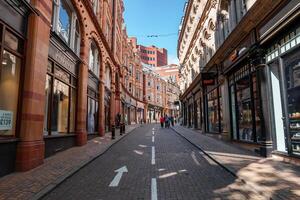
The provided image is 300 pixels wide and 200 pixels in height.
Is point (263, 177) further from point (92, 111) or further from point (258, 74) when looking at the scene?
point (92, 111)

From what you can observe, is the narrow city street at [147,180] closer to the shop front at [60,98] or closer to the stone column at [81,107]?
the shop front at [60,98]

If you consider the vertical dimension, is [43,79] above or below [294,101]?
above

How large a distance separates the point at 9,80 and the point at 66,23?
657 centimetres

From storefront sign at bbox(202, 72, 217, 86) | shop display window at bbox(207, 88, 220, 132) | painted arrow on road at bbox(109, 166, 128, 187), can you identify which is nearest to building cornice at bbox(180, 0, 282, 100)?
storefront sign at bbox(202, 72, 217, 86)

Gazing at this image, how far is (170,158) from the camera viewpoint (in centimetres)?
958

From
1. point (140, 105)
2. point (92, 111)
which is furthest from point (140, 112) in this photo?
point (92, 111)

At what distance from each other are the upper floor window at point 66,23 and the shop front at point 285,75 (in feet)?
29.9

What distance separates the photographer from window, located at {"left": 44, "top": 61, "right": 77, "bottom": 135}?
1014cm

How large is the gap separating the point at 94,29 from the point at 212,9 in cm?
874

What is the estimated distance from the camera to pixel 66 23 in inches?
503

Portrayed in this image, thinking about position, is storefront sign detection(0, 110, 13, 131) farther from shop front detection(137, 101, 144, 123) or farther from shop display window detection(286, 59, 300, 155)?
shop front detection(137, 101, 144, 123)

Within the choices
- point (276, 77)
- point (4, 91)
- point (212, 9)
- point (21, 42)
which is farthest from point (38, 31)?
point (212, 9)

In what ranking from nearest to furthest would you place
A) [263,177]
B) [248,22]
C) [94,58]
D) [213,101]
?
1. [263,177]
2. [248,22]
3. [213,101]
4. [94,58]

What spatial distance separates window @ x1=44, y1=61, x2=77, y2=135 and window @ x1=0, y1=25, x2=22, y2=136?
2.41 meters
